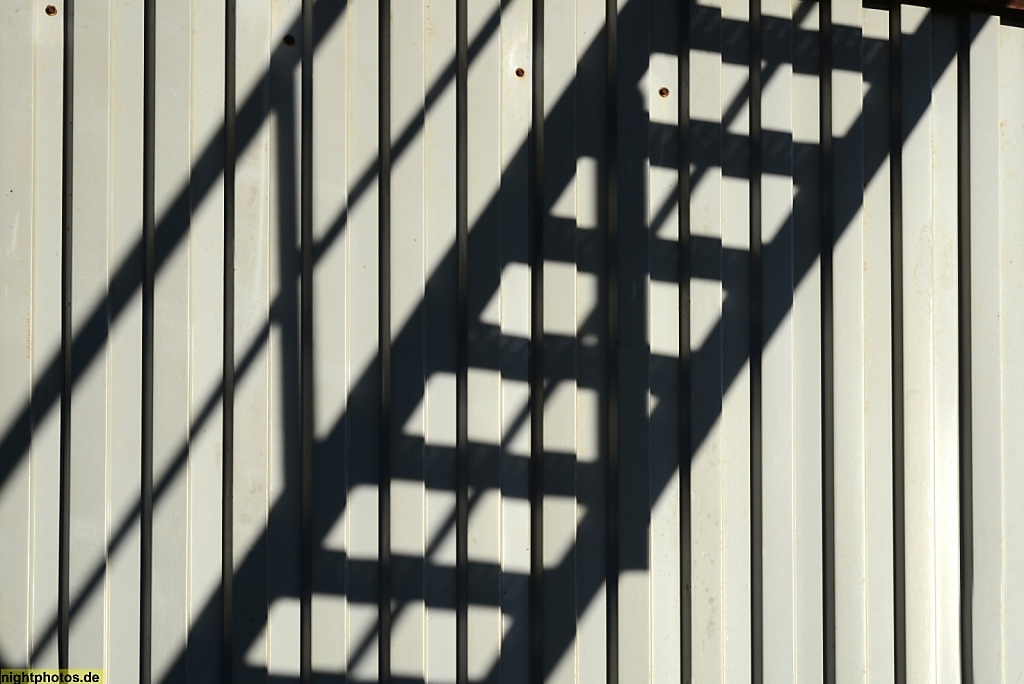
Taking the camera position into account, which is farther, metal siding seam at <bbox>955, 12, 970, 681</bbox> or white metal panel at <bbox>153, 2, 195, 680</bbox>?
metal siding seam at <bbox>955, 12, 970, 681</bbox>

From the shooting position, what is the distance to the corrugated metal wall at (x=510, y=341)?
336 centimetres

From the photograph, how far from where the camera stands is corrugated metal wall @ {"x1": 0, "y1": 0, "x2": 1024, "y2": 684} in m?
3.36

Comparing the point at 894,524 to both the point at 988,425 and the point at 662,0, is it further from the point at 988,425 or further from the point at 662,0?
the point at 662,0

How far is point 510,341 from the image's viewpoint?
3.65 metres

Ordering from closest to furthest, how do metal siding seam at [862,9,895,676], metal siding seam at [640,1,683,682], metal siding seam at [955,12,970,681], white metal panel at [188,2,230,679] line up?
white metal panel at [188,2,230,679] → metal siding seam at [640,1,683,682] → metal siding seam at [862,9,895,676] → metal siding seam at [955,12,970,681]

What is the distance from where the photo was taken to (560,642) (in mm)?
3639

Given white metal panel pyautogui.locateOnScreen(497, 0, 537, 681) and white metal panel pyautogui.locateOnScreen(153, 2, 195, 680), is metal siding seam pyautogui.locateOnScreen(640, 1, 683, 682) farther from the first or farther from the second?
white metal panel pyautogui.locateOnScreen(153, 2, 195, 680)

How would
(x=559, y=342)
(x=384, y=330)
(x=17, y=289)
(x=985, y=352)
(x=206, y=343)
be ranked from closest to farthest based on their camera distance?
1. (x=17, y=289)
2. (x=206, y=343)
3. (x=384, y=330)
4. (x=559, y=342)
5. (x=985, y=352)

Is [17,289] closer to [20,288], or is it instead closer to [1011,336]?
[20,288]

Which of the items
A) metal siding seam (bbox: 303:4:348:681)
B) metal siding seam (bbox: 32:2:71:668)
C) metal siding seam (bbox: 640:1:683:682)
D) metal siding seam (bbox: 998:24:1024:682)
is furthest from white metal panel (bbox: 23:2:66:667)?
metal siding seam (bbox: 998:24:1024:682)

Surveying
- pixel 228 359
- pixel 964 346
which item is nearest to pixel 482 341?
pixel 228 359

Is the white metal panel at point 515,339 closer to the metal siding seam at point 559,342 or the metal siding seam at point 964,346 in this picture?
the metal siding seam at point 559,342

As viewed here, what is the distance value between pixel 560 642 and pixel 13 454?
2001mm

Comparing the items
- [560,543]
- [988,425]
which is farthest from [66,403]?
[988,425]
